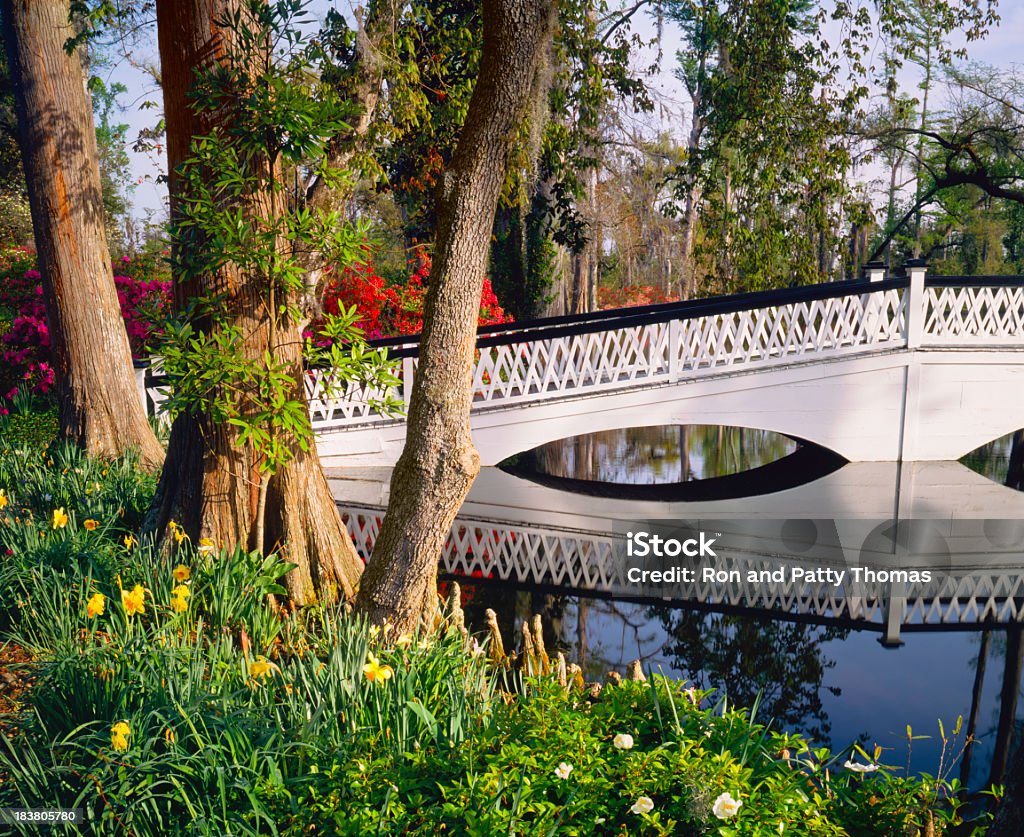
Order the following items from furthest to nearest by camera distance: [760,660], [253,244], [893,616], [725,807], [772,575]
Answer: [772,575] → [893,616] → [760,660] → [253,244] → [725,807]

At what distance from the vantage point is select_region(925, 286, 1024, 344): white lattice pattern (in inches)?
428

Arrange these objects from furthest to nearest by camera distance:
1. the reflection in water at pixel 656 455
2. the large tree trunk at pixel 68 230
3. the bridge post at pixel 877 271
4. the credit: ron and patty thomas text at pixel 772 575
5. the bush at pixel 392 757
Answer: the bridge post at pixel 877 271 → the reflection in water at pixel 656 455 → the large tree trunk at pixel 68 230 → the credit: ron and patty thomas text at pixel 772 575 → the bush at pixel 392 757

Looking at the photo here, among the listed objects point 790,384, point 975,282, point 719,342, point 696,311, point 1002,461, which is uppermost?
point 975,282

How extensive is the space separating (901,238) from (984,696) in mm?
33816

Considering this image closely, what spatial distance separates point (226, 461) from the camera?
479 cm

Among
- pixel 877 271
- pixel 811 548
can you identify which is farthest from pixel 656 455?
pixel 811 548

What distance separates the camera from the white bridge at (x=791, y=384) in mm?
10680

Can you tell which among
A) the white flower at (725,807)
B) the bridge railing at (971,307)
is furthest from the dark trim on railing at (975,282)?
the white flower at (725,807)

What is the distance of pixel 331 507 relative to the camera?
5.11 m

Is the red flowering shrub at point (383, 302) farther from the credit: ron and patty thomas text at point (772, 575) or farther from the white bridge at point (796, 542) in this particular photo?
the credit: ron and patty thomas text at point (772, 575)

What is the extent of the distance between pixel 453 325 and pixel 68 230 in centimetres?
482

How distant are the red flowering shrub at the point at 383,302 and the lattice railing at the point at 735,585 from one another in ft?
18.3

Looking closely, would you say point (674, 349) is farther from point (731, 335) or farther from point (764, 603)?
point (764, 603)

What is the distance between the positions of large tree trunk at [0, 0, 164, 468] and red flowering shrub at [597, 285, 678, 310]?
17771mm
